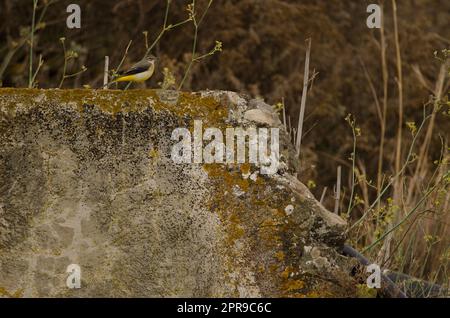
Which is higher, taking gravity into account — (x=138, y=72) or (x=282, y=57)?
(x=282, y=57)

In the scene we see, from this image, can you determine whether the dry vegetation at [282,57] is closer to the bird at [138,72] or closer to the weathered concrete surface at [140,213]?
the bird at [138,72]

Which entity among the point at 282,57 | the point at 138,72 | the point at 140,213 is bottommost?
the point at 140,213

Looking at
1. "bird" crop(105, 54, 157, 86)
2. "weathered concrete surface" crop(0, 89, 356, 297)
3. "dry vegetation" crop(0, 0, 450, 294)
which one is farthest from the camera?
"dry vegetation" crop(0, 0, 450, 294)

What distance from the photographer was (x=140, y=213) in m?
4.55

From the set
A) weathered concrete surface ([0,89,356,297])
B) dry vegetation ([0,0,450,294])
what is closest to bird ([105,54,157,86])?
weathered concrete surface ([0,89,356,297])

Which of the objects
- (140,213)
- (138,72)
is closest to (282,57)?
(138,72)

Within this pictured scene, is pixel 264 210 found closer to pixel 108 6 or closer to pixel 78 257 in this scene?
pixel 78 257

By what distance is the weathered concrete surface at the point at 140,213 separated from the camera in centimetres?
446

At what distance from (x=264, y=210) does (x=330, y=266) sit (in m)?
0.40

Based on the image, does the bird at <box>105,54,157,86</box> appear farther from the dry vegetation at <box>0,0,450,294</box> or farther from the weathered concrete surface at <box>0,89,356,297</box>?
the dry vegetation at <box>0,0,450,294</box>

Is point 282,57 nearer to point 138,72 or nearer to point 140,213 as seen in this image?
point 138,72

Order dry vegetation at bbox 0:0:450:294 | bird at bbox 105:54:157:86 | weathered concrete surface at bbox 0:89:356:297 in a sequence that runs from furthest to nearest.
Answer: dry vegetation at bbox 0:0:450:294 → bird at bbox 105:54:157:86 → weathered concrete surface at bbox 0:89:356:297

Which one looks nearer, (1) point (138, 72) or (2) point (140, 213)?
(2) point (140, 213)

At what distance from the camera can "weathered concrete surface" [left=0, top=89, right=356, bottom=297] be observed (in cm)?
446
